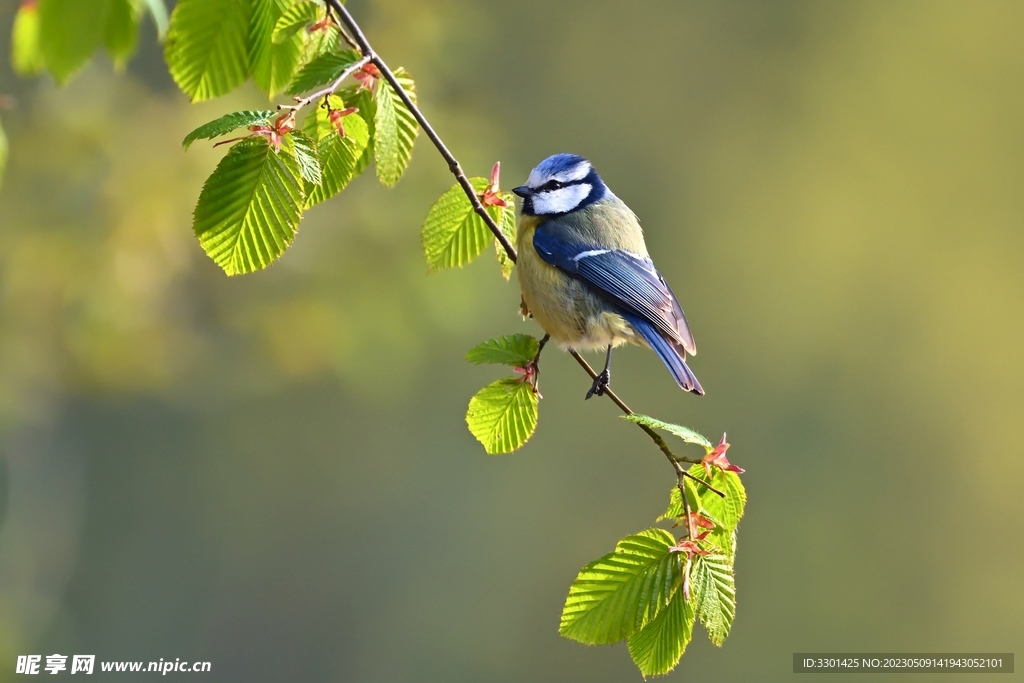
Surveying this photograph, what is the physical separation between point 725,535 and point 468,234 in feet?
1.45

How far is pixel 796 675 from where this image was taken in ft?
17.8

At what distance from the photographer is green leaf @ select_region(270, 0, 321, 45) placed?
88cm

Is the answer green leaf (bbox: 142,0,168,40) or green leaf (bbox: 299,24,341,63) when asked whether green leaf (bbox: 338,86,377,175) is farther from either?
green leaf (bbox: 142,0,168,40)

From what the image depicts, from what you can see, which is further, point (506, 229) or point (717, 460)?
point (506, 229)

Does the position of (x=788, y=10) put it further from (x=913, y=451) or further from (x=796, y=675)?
(x=796, y=675)

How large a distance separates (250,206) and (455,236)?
0.36m

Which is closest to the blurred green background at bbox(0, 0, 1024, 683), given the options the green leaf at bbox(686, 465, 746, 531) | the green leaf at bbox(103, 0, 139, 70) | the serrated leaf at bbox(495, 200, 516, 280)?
the serrated leaf at bbox(495, 200, 516, 280)

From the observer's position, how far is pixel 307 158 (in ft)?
2.73

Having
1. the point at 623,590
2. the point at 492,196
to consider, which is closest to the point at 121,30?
the point at 492,196

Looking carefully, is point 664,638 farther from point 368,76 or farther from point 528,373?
point 368,76

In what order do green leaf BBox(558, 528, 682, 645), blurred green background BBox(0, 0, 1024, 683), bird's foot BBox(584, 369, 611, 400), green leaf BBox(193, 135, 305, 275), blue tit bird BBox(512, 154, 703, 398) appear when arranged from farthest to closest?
blurred green background BBox(0, 0, 1024, 683) → blue tit bird BBox(512, 154, 703, 398) → bird's foot BBox(584, 369, 611, 400) → green leaf BBox(558, 528, 682, 645) → green leaf BBox(193, 135, 305, 275)

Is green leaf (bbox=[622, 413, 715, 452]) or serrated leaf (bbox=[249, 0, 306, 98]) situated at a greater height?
serrated leaf (bbox=[249, 0, 306, 98])

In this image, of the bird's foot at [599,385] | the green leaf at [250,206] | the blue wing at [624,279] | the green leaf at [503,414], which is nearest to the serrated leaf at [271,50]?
the green leaf at [250,206]

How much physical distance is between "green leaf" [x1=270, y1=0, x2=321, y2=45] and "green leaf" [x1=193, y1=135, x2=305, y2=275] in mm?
110
